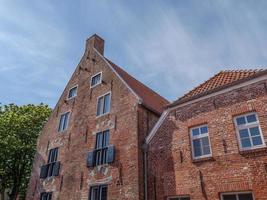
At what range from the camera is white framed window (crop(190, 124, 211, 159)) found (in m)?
9.17

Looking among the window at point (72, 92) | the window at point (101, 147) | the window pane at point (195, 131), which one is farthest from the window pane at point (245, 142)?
the window at point (72, 92)

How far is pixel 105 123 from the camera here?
1296 centimetres

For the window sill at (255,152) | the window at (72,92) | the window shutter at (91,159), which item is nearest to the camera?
the window sill at (255,152)

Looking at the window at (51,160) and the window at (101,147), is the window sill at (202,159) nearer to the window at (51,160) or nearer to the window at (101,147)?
the window at (101,147)

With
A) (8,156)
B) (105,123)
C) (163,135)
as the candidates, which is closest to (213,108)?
(163,135)

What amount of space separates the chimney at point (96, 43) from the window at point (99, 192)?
9703 millimetres

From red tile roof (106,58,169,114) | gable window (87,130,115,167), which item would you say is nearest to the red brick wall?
red tile roof (106,58,169,114)

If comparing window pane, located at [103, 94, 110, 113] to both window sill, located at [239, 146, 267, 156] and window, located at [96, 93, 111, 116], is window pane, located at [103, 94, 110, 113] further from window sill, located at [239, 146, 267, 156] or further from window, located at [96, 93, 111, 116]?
window sill, located at [239, 146, 267, 156]

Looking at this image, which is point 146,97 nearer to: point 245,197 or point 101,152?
point 101,152

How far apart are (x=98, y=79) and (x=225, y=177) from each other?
9.71 metres

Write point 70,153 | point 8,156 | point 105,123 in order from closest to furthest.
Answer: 1. point 105,123
2. point 70,153
3. point 8,156

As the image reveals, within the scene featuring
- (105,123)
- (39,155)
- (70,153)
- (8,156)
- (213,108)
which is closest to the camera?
(213,108)

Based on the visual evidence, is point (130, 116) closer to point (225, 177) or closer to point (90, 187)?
point (90, 187)

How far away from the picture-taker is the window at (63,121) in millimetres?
15951
